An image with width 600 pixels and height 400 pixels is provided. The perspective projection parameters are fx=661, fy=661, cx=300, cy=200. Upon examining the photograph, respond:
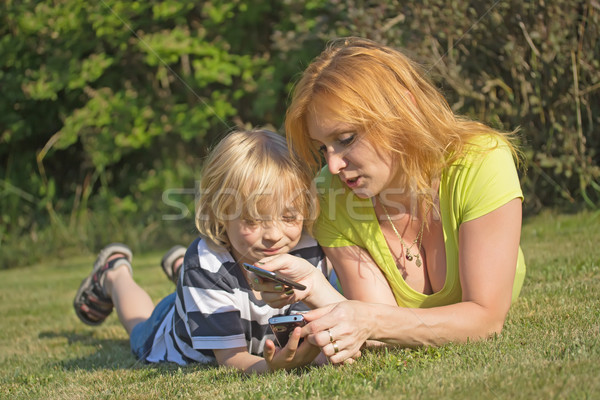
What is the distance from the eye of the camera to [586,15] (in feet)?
19.1

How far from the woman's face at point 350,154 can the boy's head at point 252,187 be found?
275 mm

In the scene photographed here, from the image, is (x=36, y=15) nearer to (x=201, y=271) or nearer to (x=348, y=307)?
(x=201, y=271)

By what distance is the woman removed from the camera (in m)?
2.71

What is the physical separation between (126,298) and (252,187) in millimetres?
1735

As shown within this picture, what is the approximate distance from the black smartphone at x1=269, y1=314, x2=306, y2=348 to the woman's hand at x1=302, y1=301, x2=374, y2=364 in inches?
1.8

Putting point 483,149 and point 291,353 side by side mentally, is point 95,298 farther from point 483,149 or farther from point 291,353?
point 483,149

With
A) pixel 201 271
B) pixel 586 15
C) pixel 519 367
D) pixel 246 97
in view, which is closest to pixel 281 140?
pixel 201 271

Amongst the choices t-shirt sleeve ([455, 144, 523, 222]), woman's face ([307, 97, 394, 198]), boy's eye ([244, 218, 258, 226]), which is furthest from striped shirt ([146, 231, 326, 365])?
t-shirt sleeve ([455, 144, 523, 222])

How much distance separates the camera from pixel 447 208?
2.95 meters

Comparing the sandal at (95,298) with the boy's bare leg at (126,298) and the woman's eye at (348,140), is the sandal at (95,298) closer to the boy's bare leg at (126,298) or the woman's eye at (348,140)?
the boy's bare leg at (126,298)

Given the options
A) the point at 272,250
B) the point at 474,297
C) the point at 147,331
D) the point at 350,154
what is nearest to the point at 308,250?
the point at 272,250

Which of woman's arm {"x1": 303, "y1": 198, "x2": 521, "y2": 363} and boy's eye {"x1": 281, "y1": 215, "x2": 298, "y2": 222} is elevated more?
boy's eye {"x1": 281, "y1": 215, "x2": 298, "y2": 222}

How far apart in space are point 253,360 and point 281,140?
108 cm

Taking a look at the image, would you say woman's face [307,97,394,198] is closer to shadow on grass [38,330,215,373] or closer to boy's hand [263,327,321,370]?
boy's hand [263,327,321,370]
